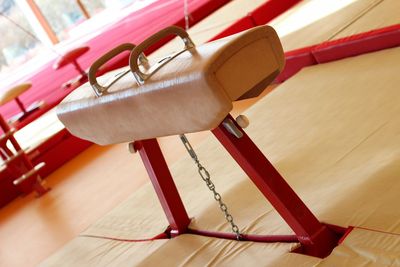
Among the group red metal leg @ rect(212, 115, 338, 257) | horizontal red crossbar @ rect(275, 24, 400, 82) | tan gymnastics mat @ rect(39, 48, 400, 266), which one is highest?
red metal leg @ rect(212, 115, 338, 257)

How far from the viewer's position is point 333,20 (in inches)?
159

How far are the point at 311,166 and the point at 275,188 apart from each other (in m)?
0.66

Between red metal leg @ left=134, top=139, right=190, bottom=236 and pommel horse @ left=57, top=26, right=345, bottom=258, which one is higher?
pommel horse @ left=57, top=26, right=345, bottom=258

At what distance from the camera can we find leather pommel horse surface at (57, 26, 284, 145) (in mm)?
1546

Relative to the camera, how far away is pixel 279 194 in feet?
5.70

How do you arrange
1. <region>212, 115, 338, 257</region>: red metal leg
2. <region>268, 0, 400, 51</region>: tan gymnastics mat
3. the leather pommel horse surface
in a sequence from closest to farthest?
the leather pommel horse surface
<region>212, 115, 338, 257</region>: red metal leg
<region>268, 0, 400, 51</region>: tan gymnastics mat

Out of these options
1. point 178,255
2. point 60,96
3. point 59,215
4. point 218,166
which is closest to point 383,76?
point 218,166

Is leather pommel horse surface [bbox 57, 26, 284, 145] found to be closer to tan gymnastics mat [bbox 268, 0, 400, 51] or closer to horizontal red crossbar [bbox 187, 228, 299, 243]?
horizontal red crossbar [bbox 187, 228, 299, 243]

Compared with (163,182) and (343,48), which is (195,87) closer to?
(163,182)

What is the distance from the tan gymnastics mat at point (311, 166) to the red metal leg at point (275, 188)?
81 mm

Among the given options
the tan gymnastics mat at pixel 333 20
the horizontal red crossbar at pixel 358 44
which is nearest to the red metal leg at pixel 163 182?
the horizontal red crossbar at pixel 358 44

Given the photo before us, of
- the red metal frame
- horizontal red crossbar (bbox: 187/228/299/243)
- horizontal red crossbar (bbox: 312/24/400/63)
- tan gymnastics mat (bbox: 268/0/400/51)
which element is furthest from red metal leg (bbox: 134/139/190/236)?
tan gymnastics mat (bbox: 268/0/400/51)

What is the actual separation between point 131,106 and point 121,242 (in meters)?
1.06

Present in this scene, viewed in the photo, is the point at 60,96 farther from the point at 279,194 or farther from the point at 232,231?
the point at 279,194
